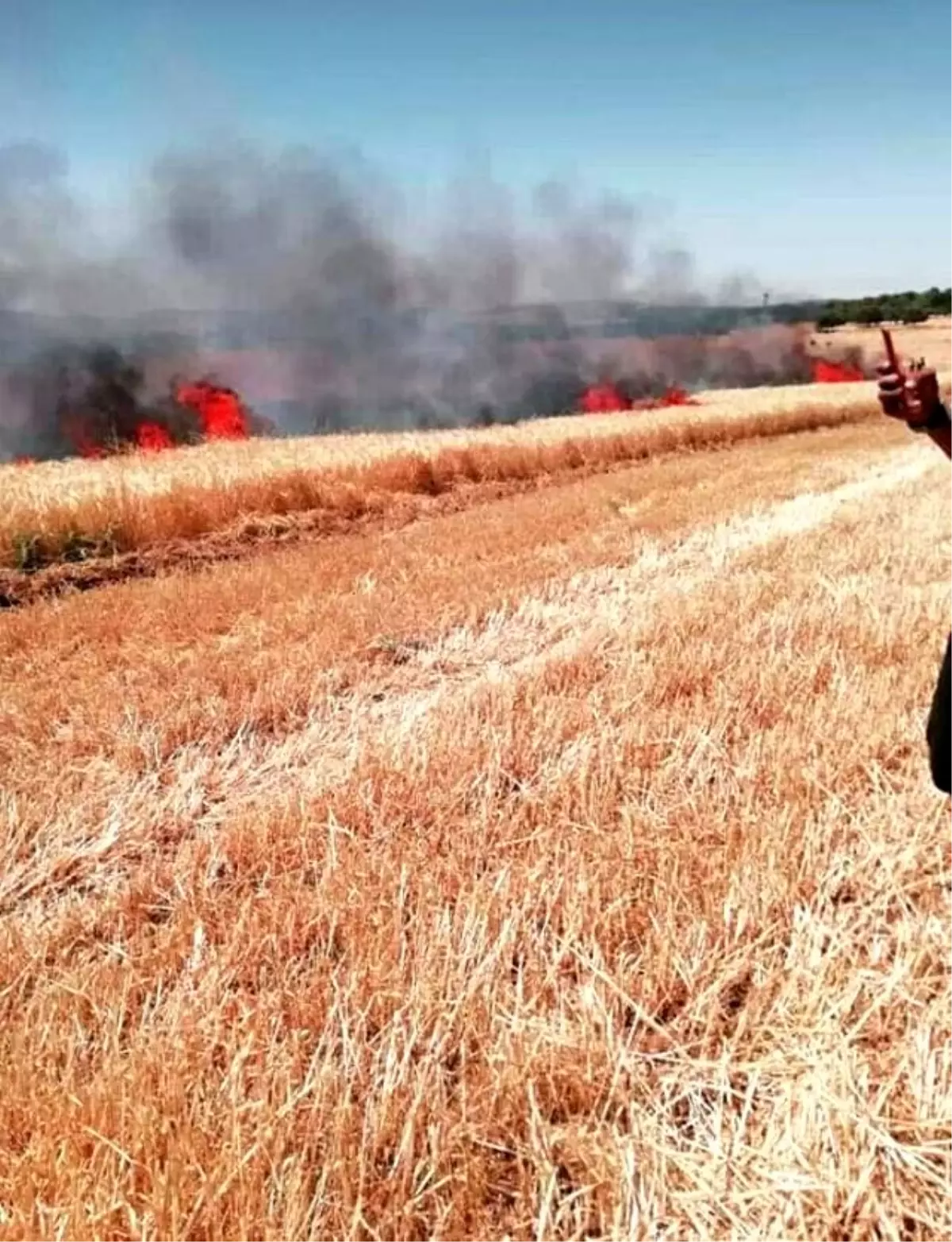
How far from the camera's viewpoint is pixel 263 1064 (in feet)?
8.17

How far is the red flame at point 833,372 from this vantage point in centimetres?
5653

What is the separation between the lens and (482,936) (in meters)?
3.01

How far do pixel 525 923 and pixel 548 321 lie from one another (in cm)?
5924

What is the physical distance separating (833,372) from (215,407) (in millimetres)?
38982

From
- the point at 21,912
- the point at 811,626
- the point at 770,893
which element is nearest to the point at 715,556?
the point at 811,626

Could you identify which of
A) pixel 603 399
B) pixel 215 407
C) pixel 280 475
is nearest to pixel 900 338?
pixel 603 399

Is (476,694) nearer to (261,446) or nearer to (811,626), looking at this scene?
(811,626)

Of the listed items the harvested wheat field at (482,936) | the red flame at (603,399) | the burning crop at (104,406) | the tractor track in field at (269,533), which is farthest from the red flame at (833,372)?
the harvested wheat field at (482,936)

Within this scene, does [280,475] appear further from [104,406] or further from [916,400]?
[104,406]

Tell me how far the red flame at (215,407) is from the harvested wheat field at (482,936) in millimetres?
30123

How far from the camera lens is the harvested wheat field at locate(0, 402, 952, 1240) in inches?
84.8

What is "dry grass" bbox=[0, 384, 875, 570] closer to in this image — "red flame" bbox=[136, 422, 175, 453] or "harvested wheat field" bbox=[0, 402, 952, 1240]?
"harvested wheat field" bbox=[0, 402, 952, 1240]

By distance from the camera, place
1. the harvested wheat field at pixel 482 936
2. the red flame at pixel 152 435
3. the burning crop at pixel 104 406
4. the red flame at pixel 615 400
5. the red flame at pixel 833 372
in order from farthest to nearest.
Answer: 1. the red flame at pixel 833 372
2. the red flame at pixel 615 400
3. the burning crop at pixel 104 406
4. the red flame at pixel 152 435
5. the harvested wheat field at pixel 482 936

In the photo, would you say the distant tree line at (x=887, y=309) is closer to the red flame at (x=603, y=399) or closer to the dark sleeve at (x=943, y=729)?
the red flame at (x=603, y=399)
